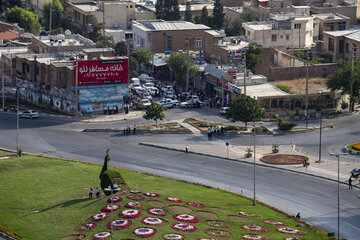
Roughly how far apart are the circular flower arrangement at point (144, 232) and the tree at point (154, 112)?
47.0m

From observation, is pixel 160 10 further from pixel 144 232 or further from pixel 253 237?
pixel 144 232

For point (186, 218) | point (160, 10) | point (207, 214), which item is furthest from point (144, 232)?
point (160, 10)

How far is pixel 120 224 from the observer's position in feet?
274

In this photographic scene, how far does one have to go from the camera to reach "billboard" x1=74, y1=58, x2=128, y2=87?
135 m

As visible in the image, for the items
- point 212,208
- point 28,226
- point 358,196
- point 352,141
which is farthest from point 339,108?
point 28,226

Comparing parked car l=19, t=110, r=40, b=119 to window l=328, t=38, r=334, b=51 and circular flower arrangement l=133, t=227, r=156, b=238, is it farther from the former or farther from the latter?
window l=328, t=38, r=334, b=51

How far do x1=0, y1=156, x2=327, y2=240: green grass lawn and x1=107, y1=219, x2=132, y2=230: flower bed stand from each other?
66 cm

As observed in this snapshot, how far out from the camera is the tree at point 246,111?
12394 centimetres

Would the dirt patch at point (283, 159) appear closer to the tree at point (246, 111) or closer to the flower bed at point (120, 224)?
the tree at point (246, 111)

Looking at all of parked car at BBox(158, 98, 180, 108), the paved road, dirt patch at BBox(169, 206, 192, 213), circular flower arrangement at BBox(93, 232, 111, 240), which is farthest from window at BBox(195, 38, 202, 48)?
circular flower arrangement at BBox(93, 232, 111, 240)

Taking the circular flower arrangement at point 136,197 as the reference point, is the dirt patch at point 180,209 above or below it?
below

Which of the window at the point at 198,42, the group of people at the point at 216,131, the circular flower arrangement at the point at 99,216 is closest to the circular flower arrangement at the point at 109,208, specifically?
the circular flower arrangement at the point at 99,216

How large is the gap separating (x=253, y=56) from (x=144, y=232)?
75.3m

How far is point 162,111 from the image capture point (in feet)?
432
